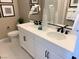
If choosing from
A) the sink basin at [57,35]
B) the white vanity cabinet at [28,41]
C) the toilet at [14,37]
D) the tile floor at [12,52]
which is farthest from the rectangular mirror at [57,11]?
the toilet at [14,37]

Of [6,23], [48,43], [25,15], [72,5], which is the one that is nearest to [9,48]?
[6,23]

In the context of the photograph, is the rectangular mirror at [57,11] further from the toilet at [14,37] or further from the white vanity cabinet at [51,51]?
the toilet at [14,37]

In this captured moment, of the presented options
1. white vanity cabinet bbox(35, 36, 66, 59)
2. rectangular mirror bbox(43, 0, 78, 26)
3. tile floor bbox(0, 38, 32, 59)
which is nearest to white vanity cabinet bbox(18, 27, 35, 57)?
tile floor bbox(0, 38, 32, 59)

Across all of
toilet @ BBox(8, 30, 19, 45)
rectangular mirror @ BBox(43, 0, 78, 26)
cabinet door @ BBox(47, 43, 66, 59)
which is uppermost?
rectangular mirror @ BBox(43, 0, 78, 26)

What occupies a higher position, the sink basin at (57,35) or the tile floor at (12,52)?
the sink basin at (57,35)

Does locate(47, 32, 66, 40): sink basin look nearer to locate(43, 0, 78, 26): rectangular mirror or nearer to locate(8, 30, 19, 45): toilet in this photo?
locate(43, 0, 78, 26): rectangular mirror

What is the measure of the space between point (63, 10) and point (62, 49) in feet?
2.94

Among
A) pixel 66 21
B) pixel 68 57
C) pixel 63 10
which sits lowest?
pixel 68 57

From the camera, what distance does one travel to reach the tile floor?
2324 mm

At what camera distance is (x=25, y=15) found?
3.24 metres

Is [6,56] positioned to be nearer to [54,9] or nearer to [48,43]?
[48,43]

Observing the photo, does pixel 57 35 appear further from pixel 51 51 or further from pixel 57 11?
pixel 57 11

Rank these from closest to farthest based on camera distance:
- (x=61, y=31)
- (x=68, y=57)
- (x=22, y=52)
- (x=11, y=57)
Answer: (x=68, y=57) < (x=61, y=31) < (x=11, y=57) < (x=22, y=52)

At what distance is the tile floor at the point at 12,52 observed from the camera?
2324mm
